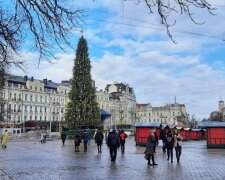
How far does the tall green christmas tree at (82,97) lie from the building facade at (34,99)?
33.4 metres

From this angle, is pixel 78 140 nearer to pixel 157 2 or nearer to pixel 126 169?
pixel 126 169

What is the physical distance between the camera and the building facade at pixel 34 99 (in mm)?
112938

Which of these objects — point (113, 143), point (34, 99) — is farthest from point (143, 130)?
point (34, 99)

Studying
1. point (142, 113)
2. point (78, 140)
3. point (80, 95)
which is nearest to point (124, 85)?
point (142, 113)

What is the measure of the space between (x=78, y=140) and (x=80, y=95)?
4516 centimetres

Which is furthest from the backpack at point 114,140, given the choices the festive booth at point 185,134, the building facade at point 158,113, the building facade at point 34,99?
the building facade at point 158,113

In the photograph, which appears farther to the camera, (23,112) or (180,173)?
(23,112)

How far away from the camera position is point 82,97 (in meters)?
77.4

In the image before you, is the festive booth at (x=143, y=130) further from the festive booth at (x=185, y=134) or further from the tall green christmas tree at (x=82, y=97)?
the tall green christmas tree at (x=82, y=97)

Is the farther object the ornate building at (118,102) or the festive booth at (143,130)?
the ornate building at (118,102)

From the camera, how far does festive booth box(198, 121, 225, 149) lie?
119 ft

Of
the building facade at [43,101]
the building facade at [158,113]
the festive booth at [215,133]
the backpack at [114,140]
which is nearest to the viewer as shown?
the backpack at [114,140]

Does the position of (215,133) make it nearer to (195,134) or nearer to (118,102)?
(195,134)

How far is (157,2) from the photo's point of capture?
7.43 m
